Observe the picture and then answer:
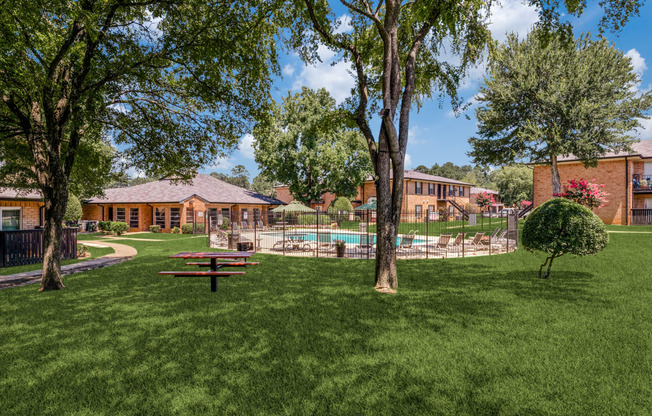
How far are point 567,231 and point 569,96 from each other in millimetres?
22261

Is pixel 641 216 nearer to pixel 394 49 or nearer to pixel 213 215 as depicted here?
pixel 394 49

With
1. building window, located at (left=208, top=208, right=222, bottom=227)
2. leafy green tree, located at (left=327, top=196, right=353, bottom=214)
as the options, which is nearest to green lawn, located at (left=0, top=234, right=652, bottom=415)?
building window, located at (left=208, top=208, right=222, bottom=227)

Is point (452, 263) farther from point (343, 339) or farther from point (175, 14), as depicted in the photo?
point (175, 14)

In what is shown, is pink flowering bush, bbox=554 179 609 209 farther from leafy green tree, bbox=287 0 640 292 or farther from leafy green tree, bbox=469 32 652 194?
leafy green tree, bbox=287 0 640 292

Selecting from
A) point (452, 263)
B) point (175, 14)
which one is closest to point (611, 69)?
point (452, 263)

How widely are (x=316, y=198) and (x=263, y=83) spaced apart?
3172 cm

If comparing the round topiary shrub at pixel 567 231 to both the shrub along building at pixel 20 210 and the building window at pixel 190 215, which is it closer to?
the shrub along building at pixel 20 210

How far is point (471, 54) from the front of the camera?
38.4 ft

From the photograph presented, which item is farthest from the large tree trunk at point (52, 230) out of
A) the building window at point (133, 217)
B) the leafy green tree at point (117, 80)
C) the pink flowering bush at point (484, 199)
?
the pink flowering bush at point (484, 199)

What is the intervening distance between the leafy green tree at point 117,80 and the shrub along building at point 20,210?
9.41 metres

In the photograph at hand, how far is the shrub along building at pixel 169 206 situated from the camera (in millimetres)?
33781

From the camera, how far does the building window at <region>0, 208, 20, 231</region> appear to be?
773 inches

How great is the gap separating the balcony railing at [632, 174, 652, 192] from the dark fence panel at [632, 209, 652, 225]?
6.69 feet

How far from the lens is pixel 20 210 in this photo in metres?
20.2
